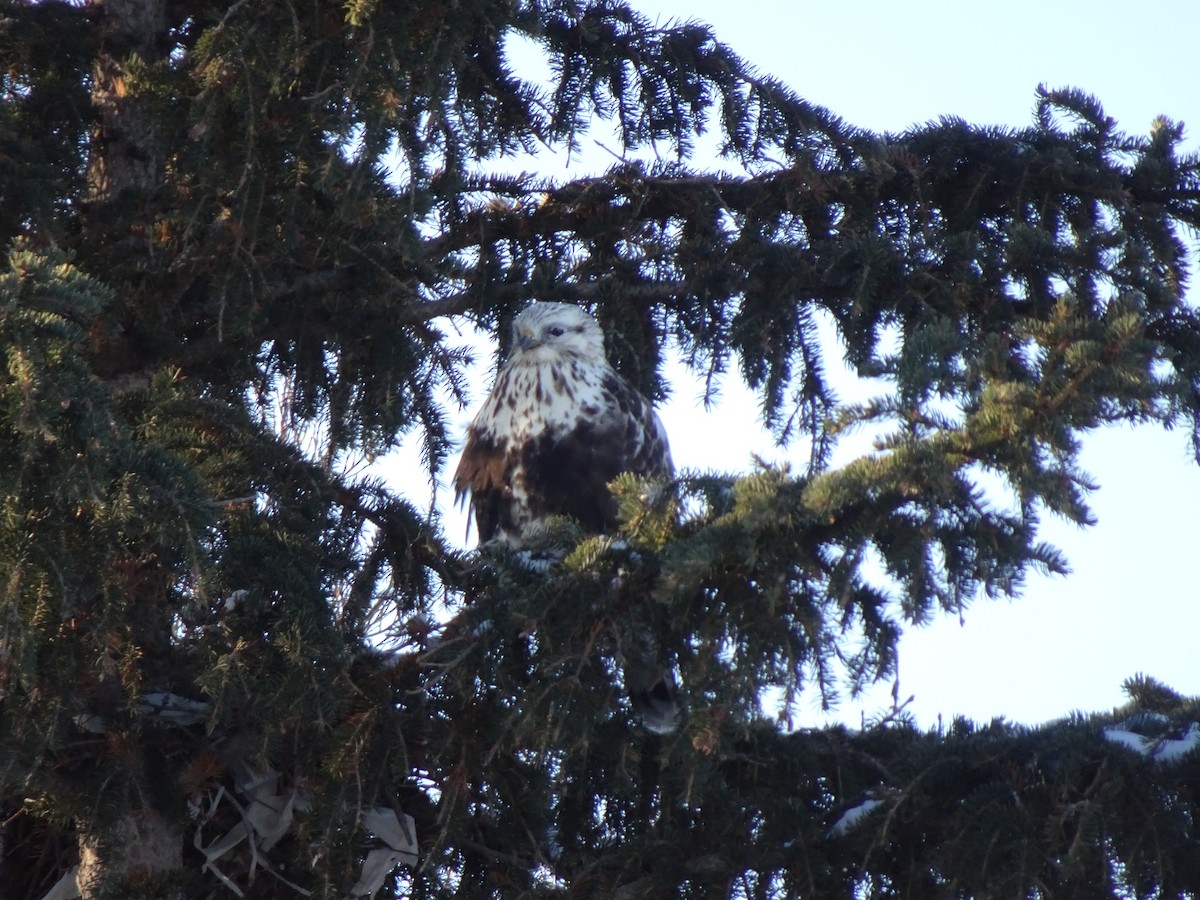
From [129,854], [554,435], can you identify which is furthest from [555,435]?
[129,854]

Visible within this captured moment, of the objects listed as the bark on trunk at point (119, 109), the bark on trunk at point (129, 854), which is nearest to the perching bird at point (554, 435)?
the bark on trunk at point (119, 109)

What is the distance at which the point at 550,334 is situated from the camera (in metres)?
4.86

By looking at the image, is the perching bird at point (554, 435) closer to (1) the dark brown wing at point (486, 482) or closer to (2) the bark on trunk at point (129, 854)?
(1) the dark brown wing at point (486, 482)

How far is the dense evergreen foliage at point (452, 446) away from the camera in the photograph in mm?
2535

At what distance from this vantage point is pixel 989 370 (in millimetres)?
2439

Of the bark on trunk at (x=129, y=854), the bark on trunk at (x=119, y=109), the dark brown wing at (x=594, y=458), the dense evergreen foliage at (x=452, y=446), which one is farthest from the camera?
the dark brown wing at (x=594, y=458)

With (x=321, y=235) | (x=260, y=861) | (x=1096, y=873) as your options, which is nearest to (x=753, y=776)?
(x=1096, y=873)

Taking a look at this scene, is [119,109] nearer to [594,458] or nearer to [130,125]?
[130,125]

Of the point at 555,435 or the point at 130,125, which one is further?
the point at 555,435

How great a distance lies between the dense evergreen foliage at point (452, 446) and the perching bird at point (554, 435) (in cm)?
19

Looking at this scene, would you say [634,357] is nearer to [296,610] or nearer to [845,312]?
[845,312]

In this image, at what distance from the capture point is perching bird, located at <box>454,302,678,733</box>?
15.6 feet

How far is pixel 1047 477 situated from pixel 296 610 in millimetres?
1606

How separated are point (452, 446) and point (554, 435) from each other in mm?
485
